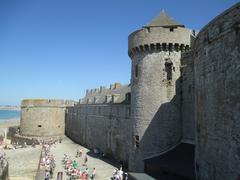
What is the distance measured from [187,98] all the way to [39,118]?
3048cm

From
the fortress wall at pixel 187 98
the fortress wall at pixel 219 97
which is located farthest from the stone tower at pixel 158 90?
the fortress wall at pixel 219 97

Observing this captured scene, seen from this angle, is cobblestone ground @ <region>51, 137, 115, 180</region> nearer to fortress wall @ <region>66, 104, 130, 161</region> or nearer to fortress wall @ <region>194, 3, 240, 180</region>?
fortress wall @ <region>66, 104, 130, 161</region>

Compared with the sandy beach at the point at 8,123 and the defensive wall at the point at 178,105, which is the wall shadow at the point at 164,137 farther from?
the sandy beach at the point at 8,123

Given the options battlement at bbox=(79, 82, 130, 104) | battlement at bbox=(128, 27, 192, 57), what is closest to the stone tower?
battlement at bbox=(128, 27, 192, 57)

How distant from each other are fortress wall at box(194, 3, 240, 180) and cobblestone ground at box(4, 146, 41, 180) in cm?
1492

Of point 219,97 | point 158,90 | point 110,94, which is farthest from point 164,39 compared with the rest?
point 110,94

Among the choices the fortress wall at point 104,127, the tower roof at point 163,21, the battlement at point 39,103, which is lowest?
the fortress wall at point 104,127

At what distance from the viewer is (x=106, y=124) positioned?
27422 mm

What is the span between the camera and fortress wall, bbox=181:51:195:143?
16703 mm

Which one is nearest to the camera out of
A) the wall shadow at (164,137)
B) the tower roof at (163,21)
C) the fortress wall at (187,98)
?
the wall shadow at (164,137)

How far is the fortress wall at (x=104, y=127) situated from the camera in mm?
23000

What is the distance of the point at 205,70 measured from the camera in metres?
11.0

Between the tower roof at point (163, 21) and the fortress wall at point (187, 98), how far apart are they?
246 cm

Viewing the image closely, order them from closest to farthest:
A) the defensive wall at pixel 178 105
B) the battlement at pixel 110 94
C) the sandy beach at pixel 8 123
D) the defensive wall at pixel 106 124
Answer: the defensive wall at pixel 178 105 < the defensive wall at pixel 106 124 < the battlement at pixel 110 94 < the sandy beach at pixel 8 123
